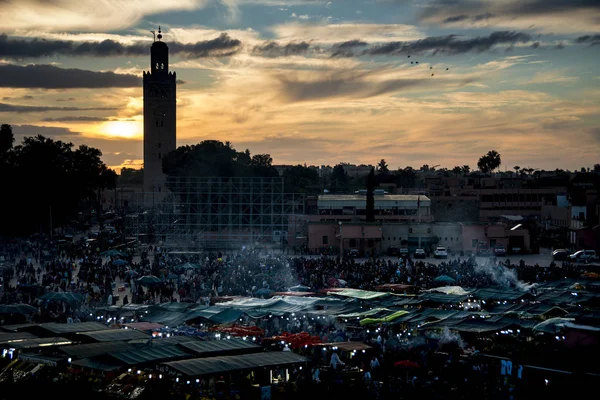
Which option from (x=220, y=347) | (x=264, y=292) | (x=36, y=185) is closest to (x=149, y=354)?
(x=220, y=347)

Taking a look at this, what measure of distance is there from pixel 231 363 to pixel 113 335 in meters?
3.71

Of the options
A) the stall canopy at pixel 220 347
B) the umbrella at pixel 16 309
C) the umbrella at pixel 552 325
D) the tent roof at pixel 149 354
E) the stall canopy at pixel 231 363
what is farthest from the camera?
the umbrella at pixel 16 309

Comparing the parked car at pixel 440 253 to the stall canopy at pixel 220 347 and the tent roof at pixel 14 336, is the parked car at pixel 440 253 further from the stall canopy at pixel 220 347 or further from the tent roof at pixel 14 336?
the tent roof at pixel 14 336

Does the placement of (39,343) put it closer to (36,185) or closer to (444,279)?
(444,279)

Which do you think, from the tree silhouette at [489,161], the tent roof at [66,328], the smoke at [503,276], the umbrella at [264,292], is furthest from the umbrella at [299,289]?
the tree silhouette at [489,161]

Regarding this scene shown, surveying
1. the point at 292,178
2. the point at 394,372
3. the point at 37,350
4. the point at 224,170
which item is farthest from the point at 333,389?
the point at 292,178

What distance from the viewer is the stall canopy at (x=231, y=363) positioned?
16500mm

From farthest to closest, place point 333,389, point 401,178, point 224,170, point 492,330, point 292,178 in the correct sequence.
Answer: point 401,178 < point 292,178 < point 224,170 < point 492,330 < point 333,389

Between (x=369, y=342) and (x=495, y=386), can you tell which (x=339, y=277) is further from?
(x=495, y=386)

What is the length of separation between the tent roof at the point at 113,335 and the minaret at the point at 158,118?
59253 millimetres

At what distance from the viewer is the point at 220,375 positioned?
660 inches

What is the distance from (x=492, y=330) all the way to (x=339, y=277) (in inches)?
511

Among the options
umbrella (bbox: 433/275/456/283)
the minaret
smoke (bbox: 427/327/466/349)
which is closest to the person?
smoke (bbox: 427/327/466/349)

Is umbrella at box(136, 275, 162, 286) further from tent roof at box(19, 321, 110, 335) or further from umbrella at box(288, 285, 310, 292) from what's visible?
tent roof at box(19, 321, 110, 335)
